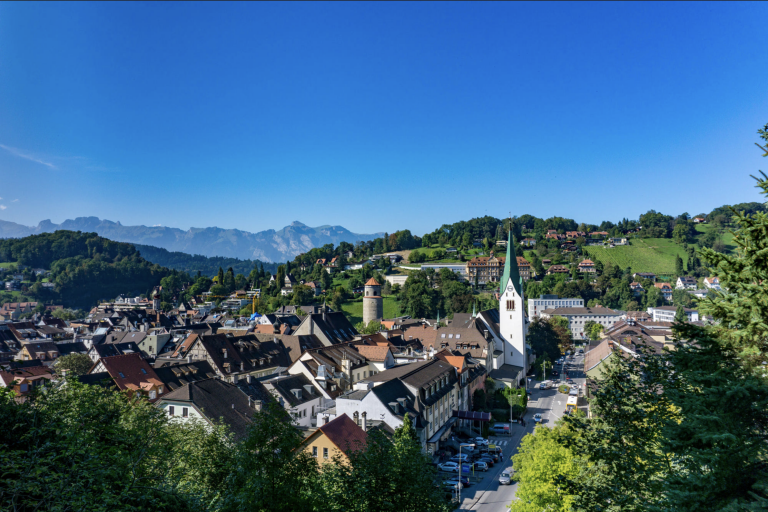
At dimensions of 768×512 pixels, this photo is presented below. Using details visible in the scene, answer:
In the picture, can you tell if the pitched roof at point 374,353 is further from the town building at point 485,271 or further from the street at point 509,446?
the town building at point 485,271

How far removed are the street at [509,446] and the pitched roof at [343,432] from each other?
8.28 meters

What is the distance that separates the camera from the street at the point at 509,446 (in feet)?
93.8

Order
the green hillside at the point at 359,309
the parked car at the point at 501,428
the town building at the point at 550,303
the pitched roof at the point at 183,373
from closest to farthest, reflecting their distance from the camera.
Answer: the pitched roof at the point at 183,373
the parked car at the point at 501,428
the green hillside at the point at 359,309
the town building at the point at 550,303

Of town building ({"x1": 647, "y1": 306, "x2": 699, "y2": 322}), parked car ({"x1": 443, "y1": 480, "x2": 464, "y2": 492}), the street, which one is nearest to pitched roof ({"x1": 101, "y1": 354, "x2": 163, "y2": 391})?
parked car ({"x1": 443, "y1": 480, "x2": 464, "y2": 492})

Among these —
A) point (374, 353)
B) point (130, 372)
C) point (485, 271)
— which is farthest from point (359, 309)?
point (130, 372)

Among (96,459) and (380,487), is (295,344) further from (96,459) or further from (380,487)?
(96,459)

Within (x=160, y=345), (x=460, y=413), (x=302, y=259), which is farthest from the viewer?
(x=302, y=259)

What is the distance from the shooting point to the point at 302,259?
188500mm

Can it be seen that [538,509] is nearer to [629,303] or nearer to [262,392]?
[262,392]

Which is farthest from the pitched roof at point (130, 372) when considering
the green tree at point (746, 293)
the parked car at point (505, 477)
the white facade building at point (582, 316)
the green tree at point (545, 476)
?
the white facade building at point (582, 316)

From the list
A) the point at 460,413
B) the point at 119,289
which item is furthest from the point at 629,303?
the point at 119,289

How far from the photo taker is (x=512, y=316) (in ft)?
215

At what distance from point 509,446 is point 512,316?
27.5 m

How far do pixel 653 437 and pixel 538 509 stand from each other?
9.23 metres
